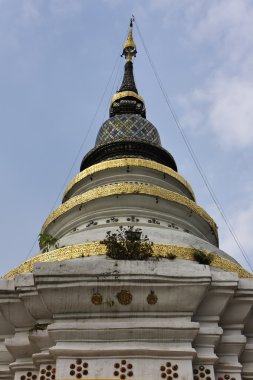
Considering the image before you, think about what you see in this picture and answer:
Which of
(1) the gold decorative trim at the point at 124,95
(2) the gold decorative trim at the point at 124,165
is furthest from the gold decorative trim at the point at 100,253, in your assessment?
(1) the gold decorative trim at the point at 124,95

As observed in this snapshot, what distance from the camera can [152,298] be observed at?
697 cm

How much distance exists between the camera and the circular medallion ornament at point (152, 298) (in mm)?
6966

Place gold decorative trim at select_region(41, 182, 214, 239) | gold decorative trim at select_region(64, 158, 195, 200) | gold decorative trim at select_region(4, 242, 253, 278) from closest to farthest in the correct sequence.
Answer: gold decorative trim at select_region(4, 242, 253, 278) → gold decorative trim at select_region(41, 182, 214, 239) → gold decorative trim at select_region(64, 158, 195, 200)

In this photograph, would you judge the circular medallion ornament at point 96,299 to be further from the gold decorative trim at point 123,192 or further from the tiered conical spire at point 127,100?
the tiered conical spire at point 127,100

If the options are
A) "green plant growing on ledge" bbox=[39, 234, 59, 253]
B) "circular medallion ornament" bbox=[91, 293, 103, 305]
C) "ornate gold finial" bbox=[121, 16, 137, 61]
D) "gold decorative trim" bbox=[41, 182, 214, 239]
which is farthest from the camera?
"ornate gold finial" bbox=[121, 16, 137, 61]

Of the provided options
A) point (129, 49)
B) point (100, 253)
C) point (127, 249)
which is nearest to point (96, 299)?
point (127, 249)

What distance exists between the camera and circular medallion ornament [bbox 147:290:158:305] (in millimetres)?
6966

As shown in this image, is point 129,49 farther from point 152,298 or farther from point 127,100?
point 152,298

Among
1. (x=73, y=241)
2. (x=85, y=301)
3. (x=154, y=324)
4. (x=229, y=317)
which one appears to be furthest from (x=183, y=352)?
(x=73, y=241)

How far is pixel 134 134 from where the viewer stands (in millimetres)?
16562

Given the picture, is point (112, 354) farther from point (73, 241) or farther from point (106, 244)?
point (73, 241)

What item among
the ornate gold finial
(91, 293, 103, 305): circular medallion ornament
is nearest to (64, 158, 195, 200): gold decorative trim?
(91, 293, 103, 305): circular medallion ornament

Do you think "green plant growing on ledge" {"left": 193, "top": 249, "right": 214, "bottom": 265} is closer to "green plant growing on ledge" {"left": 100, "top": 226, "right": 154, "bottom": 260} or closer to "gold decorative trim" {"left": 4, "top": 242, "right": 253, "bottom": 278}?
"gold decorative trim" {"left": 4, "top": 242, "right": 253, "bottom": 278}

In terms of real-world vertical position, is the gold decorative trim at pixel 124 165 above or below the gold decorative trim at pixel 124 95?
below
